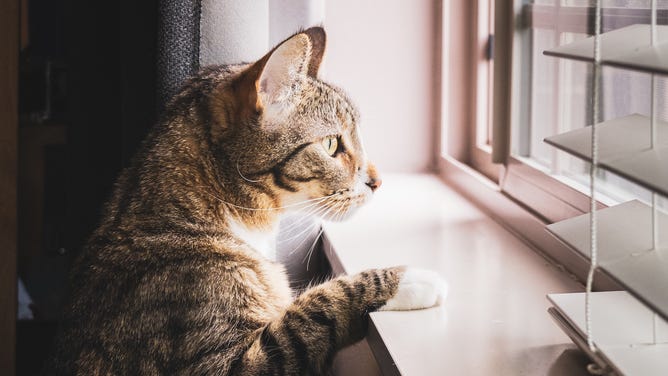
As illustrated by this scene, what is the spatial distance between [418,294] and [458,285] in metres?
0.12

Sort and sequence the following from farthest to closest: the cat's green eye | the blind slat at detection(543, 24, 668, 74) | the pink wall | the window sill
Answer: the pink wall < the cat's green eye < the window sill < the blind slat at detection(543, 24, 668, 74)

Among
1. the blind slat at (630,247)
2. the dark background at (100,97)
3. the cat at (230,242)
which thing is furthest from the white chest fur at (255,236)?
the blind slat at (630,247)

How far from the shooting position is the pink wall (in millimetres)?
1770

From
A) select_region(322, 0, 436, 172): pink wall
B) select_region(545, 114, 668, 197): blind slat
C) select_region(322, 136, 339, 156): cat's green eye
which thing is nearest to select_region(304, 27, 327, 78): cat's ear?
select_region(322, 136, 339, 156): cat's green eye

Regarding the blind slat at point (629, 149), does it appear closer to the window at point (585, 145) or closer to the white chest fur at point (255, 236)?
the window at point (585, 145)

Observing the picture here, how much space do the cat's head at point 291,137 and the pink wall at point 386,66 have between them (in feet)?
1.74

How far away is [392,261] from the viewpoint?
124 cm

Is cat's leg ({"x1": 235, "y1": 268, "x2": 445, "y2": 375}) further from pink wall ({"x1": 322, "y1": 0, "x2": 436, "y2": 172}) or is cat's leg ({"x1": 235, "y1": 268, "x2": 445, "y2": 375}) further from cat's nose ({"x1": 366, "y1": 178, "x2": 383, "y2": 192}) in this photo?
pink wall ({"x1": 322, "y1": 0, "x2": 436, "y2": 172})

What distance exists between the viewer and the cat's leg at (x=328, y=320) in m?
0.95

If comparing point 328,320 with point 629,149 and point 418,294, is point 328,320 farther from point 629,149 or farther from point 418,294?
point 629,149

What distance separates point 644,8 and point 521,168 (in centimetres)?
47

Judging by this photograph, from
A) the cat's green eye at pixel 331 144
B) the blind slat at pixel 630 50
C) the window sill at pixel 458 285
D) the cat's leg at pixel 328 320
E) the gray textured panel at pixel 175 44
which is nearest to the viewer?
the blind slat at pixel 630 50

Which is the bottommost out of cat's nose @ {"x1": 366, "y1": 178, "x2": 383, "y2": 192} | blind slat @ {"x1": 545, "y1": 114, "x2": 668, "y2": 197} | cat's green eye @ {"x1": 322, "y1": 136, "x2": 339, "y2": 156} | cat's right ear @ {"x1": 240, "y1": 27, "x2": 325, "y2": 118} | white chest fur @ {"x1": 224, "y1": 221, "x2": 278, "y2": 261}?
white chest fur @ {"x1": 224, "y1": 221, "x2": 278, "y2": 261}

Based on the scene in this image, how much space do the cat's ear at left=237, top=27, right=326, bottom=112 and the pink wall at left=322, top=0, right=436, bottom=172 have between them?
59 centimetres
